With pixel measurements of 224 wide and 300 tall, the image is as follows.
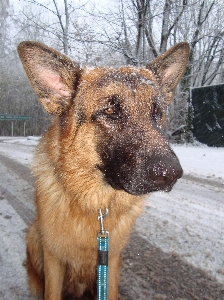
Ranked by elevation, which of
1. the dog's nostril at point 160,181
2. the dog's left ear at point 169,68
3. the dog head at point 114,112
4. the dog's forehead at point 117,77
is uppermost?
the dog's left ear at point 169,68

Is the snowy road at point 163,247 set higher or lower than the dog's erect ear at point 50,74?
lower

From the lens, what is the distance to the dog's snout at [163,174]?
69.7 inches

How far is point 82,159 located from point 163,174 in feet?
2.45

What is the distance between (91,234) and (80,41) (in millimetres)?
11877

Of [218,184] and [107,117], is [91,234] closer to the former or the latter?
[107,117]

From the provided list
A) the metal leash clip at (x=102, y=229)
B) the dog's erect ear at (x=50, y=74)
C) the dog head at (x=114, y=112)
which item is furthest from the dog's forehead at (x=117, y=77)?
the metal leash clip at (x=102, y=229)

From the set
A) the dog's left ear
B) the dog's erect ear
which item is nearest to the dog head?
the dog's erect ear

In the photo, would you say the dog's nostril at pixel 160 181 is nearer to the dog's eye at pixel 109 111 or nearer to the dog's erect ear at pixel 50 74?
the dog's eye at pixel 109 111

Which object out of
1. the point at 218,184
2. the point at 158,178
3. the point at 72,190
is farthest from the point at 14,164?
the point at 158,178

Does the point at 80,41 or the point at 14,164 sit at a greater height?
the point at 80,41

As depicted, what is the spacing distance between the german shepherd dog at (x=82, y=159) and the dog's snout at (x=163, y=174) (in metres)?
0.22

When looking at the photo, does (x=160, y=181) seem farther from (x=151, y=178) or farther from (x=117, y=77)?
(x=117, y=77)

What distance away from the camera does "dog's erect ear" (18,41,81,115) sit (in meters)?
2.24

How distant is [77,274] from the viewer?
7.98 ft
